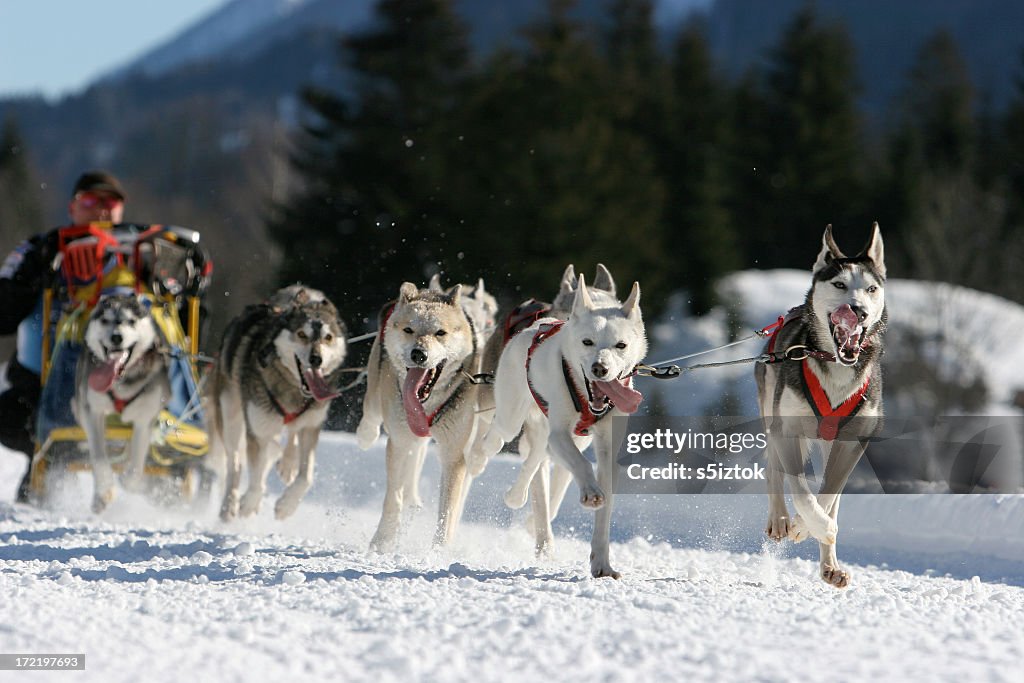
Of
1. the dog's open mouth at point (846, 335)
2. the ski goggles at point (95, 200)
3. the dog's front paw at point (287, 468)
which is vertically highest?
the ski goggles at point (95, 200)

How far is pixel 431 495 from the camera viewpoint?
8078mm

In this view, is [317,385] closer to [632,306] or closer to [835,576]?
[632,306]

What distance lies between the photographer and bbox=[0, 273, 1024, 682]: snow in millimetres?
3160

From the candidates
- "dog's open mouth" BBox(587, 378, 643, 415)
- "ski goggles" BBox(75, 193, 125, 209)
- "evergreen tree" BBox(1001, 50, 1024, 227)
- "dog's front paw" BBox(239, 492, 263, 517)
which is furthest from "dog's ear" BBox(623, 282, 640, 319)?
"evergreen tree" BBox(1001, 50, 1024, 227)

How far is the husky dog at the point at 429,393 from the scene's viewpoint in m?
5.31

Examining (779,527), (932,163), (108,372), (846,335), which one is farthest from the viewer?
(932,163)

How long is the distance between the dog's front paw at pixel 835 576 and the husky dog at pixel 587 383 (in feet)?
2.87

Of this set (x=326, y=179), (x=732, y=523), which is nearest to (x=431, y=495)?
(x=732, y=523)

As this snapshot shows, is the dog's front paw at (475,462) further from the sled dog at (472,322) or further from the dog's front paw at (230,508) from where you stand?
the dog's front paw at (230,508)

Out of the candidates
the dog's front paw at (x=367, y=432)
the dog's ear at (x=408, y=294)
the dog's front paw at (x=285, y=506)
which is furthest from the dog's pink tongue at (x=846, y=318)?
the dog's front paw at (x=285, y=506)

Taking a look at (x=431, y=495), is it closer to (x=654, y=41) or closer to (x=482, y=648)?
(x=482, y=648)

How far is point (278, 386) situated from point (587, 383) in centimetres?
233

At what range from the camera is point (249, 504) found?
648 centimetres

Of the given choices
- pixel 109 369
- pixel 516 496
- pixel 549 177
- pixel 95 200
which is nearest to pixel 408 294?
pixel 516 496
